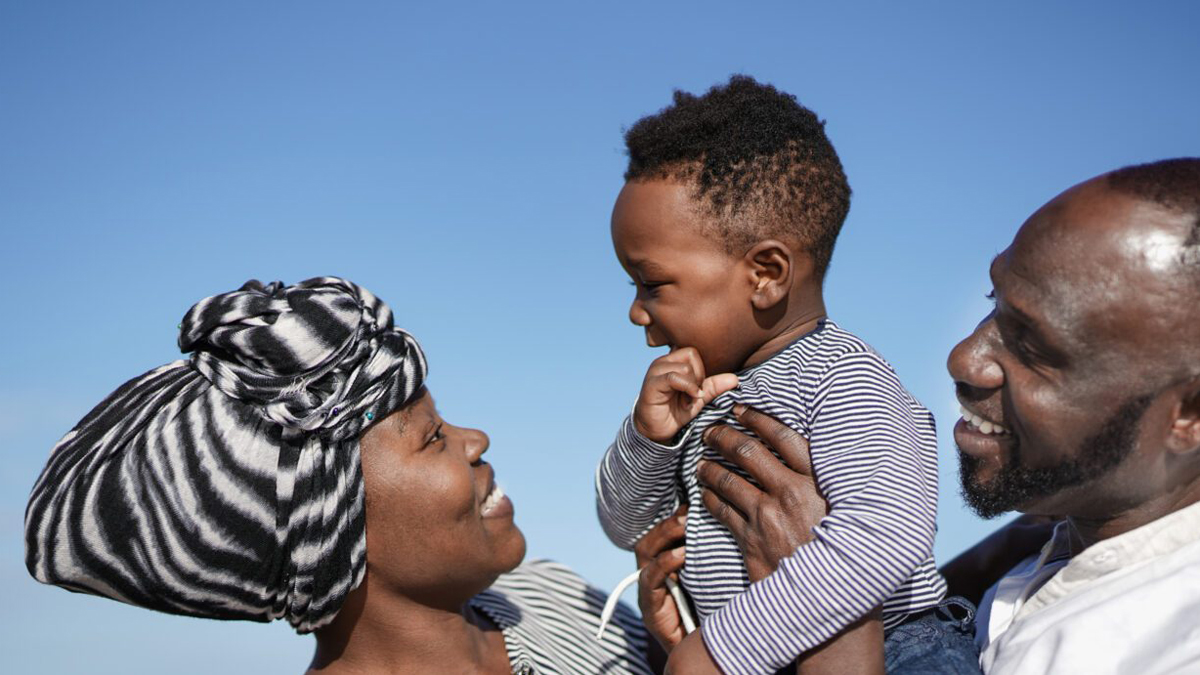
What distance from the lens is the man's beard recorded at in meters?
2.83

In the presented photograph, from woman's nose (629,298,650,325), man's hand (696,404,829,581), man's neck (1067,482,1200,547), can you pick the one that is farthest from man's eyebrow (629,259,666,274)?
man's neck (1067,482,1200,547)

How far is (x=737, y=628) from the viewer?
3041mm

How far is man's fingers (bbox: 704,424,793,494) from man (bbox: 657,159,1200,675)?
0.43 feet

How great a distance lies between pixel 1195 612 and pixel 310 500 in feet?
A: 8.27

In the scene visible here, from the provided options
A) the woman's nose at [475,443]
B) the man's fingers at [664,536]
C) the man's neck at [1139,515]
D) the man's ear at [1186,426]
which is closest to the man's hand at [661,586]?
the man's fingers at [664,536]

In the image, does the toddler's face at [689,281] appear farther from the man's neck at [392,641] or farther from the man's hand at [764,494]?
the man's neck at [392,641]

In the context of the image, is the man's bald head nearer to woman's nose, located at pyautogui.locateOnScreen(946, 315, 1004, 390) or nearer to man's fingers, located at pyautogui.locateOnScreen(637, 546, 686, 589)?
woman's nose, located at pyautogui.locateOnScreen(946, 315, 1004, 390)

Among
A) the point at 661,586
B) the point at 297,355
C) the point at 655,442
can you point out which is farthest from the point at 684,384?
the point at 297,355

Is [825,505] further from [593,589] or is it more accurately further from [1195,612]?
[593,589]

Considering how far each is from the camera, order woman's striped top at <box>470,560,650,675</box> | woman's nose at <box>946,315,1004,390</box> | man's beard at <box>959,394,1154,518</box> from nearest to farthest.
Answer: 1. man's beard at <box>959,394,1154,518</box>
2. woman's nose at <box>946,315,1004,390</box>
3. woman's striped top at <box>470,560,650,675</box>

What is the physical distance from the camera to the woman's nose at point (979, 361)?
3.04 metres

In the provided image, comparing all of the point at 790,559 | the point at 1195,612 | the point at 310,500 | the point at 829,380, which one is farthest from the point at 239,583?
the point at 1195,612

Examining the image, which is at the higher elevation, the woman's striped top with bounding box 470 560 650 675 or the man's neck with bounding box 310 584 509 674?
the man's neck with bounding box 310 584 509 674

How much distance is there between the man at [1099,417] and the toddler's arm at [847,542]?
173 mm
